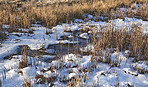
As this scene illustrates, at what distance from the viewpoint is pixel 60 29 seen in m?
5.76

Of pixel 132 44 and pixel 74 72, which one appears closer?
pixel 74 72

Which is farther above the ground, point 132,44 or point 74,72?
point 132,44

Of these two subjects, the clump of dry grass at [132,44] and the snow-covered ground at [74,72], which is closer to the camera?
the snow-covered ground at [74,72]

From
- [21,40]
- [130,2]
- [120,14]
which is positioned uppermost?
[130,2]

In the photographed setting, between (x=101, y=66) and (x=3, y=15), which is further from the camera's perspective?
(x=3, y=15)

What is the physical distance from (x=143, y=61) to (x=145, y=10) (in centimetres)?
499

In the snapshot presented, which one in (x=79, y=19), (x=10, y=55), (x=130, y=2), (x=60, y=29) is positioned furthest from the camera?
(x=130, y=2)

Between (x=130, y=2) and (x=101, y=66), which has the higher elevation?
(x=130, y=2)

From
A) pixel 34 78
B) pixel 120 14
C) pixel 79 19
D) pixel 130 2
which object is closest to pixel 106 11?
pixel 120 14

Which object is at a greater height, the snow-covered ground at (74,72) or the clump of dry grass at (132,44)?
the clump of dry grass at (132,44)

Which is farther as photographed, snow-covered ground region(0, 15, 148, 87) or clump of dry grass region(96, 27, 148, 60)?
clump of dry grass region(96, 27, 148, 60)

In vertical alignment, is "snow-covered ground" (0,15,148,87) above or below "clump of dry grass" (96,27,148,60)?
below

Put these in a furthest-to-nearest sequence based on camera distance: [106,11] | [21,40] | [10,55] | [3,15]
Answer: [106,11], [3,15], [21,40], [10,55]

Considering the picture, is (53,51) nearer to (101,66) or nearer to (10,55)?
(10,55)
